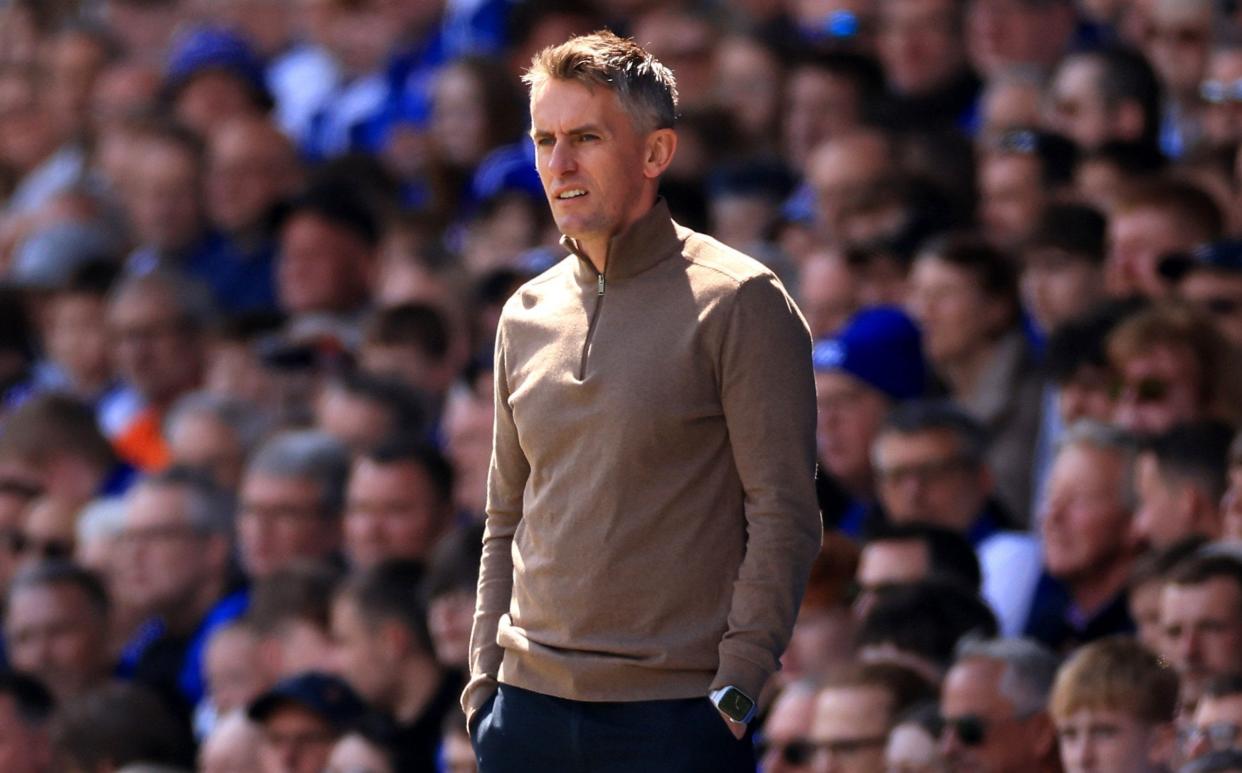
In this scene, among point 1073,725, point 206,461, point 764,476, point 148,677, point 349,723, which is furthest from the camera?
point 206,461

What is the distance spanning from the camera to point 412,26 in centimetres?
1266

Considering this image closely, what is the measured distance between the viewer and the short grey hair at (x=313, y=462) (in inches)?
349

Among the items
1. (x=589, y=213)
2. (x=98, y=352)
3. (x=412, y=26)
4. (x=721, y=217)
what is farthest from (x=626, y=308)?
(x=412, y=26)

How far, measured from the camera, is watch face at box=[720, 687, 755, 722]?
3.62 metres

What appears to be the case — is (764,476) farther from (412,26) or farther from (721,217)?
(412,26)

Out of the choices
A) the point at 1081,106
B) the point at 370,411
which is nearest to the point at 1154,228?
the point at 1081,106

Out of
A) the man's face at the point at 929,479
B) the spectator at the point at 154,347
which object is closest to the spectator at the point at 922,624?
the man's face at the point at 929,479

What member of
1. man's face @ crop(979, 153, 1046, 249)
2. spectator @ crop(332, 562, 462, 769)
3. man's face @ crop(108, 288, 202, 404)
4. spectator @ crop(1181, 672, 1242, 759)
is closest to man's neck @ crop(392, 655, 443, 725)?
spectator @ crop(332, 562, 462, 769)

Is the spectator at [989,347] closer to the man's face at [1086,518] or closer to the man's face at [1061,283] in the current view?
the man's face at [1061,283]

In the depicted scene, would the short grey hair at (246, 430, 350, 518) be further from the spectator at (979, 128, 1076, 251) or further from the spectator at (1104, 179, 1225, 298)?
the spectator at (1104, 179, 1225, 298)

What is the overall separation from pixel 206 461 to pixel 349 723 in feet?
8.34

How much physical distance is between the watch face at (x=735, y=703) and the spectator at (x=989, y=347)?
4.44 meters

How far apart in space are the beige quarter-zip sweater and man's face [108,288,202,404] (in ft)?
23.3

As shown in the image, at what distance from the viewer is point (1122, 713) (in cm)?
579
